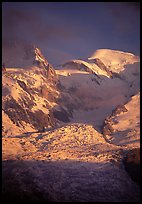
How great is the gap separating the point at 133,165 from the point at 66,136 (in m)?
18.1

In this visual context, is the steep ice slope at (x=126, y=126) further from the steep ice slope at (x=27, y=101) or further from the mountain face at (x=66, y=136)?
the steep ice slope at (x=27, y=101)

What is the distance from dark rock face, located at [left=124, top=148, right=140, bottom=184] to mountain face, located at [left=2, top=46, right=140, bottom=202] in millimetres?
128

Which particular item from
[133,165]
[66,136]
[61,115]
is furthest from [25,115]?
[133,165]

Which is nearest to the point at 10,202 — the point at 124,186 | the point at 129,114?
the point at 124,186

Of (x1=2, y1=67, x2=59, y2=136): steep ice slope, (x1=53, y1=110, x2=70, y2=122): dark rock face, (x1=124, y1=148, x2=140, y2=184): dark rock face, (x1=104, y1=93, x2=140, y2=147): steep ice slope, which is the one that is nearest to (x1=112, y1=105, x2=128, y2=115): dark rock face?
(x1=104, y1=93, x2=140, y2=147): steep ice slope

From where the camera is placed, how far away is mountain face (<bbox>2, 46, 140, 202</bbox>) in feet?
102

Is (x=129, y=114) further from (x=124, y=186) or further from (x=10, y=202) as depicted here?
(x=10, y=202)

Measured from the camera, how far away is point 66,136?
53.1 metres

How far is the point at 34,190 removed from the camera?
2972 cm

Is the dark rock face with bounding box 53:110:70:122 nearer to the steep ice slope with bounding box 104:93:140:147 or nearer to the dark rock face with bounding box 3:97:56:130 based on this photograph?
the dark rock face with bounding box 3:97:56:130

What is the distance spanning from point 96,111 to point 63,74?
35760 mm

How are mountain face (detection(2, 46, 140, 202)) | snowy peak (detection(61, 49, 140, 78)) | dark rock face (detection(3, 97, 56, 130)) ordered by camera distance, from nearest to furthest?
mountain face (detection(2, 46, 140, 202)) → dark rock face (detection(3, 97, 56, 130)) → snowy peak (detection(61, 49, 140, 78))

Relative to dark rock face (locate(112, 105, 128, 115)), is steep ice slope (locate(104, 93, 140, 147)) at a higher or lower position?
lower

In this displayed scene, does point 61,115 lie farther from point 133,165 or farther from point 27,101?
point 133,165
